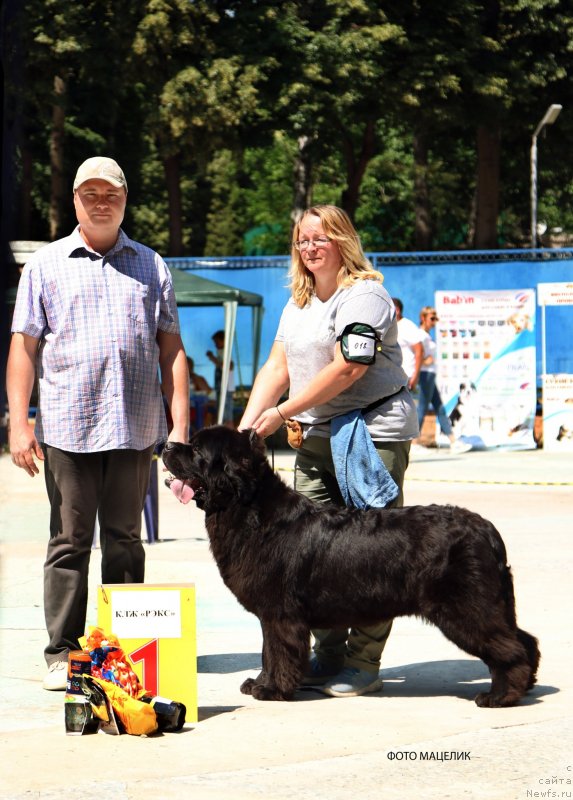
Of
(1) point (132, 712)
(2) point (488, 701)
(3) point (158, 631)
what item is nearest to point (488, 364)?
(2) point (488, 701)

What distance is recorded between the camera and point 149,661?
413 cm

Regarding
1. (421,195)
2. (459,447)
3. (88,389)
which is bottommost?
(459,447)

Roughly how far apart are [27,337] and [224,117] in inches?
790

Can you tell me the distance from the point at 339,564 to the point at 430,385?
11.5 m

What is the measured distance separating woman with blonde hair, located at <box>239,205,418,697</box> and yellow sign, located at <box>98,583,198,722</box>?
1.80ft

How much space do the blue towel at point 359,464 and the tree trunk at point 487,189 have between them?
24.7 metres

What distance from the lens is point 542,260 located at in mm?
15883

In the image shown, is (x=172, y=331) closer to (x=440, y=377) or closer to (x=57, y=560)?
(x=57, y=560)

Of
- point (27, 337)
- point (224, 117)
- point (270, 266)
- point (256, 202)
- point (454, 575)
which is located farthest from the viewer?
point (256, 202)

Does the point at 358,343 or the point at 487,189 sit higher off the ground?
the point at 487,189

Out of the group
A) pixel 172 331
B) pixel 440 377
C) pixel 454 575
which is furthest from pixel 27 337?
pixel 440 377

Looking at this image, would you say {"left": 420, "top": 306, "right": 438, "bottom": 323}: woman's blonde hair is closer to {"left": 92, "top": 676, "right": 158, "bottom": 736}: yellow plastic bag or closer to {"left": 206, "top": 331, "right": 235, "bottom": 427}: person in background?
{"left": 206, "top": 331, "right": 235, "bottom": 427}: person in background

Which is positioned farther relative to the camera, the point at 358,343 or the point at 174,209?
the point at 174,209

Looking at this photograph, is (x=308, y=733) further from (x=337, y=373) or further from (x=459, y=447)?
(x=459, y=447)
